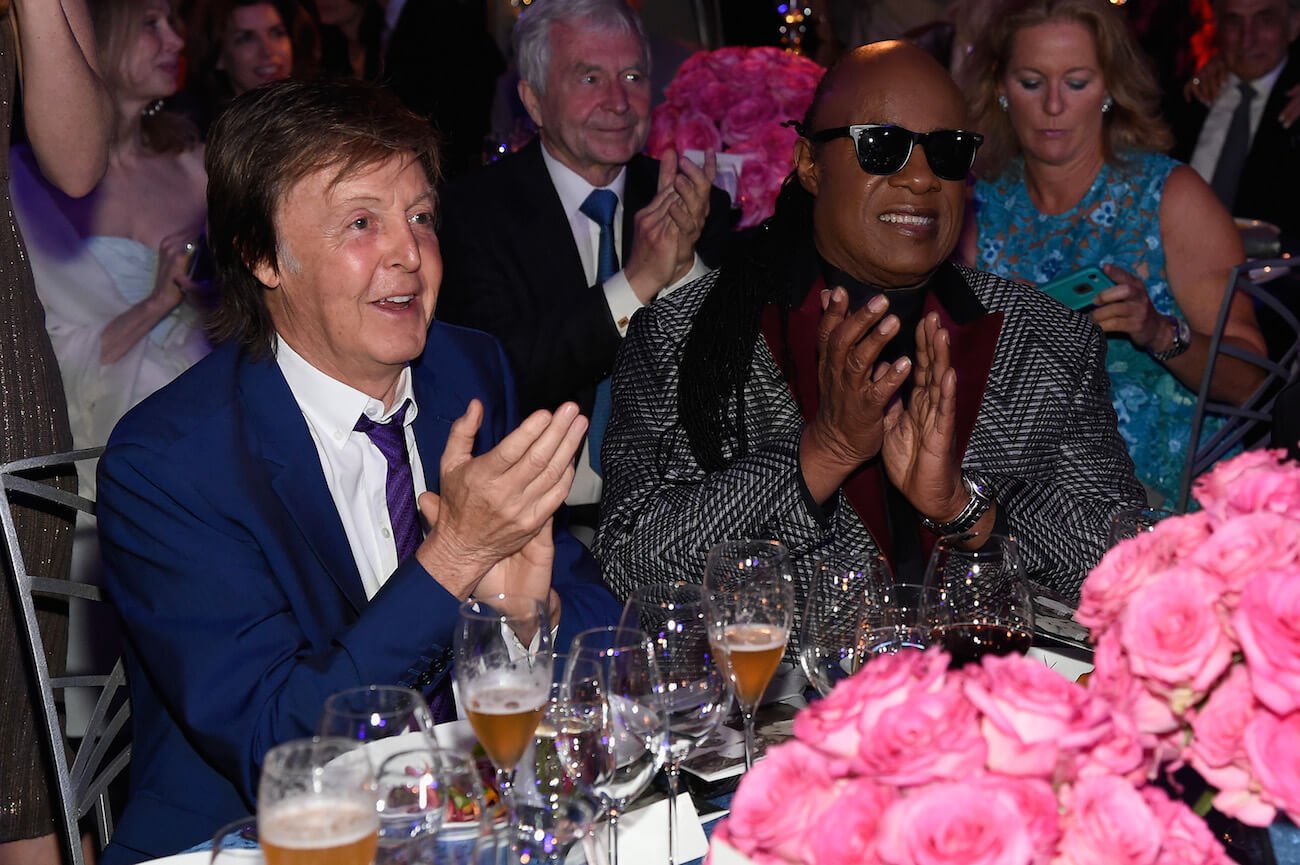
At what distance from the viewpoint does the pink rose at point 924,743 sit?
84cm

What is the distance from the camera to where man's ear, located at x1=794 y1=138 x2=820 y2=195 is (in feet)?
8.82

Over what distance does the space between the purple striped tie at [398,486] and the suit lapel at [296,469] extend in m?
0.11

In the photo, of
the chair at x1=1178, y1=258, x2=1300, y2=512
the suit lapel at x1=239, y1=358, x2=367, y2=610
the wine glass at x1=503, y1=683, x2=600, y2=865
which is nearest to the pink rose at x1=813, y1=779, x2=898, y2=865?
the wine glass at x1=503, y1=683, x2=600, y2=865

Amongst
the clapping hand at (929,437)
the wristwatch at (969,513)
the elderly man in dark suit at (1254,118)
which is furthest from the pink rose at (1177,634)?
the elderly man in dark suit at (1254,118)

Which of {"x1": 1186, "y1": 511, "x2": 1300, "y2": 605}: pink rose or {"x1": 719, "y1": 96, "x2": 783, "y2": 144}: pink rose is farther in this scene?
{"x1": 719, "y1": 96, "x2": 783, "y2": 144}: pink rose

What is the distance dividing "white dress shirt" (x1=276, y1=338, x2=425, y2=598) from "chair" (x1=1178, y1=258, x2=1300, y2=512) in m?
2.23

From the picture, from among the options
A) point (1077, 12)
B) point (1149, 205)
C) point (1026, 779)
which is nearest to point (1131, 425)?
point (1149, 205)

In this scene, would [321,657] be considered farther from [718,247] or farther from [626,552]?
[718,247]

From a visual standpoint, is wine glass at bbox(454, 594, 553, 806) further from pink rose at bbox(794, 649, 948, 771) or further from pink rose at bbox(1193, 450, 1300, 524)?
pink rose at bbox(1193, 450, 1300, 524)

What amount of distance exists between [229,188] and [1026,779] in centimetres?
157

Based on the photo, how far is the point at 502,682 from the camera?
1.36 m

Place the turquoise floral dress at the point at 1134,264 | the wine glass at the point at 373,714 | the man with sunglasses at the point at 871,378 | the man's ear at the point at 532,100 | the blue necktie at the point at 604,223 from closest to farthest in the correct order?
1. the wine glass at the point at 373,714
2. the man with sunglasses at the point at 871,378
3. the turquoise floral dress at the point at 1134,264
4. the blue necktie at the point at 604,223
5. the man's ear at the point at 532,100

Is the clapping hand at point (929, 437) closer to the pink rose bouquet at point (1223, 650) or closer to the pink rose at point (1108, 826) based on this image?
the pink rose bouquet at point (1223, 650)

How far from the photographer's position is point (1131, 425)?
366 centimetres
